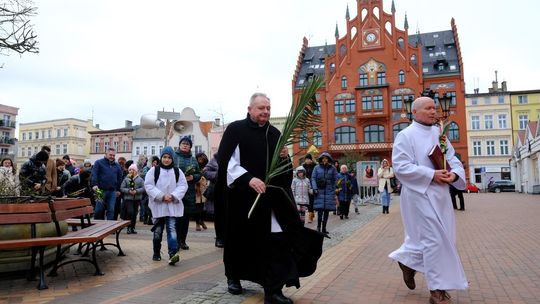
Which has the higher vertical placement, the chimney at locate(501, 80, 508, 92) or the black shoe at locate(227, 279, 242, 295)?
the chimney at locate(501, 80, 508, 92)

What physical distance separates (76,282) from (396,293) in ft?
13.2

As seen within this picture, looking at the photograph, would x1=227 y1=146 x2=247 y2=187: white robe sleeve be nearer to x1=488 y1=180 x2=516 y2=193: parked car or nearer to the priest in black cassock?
the priest in black cassock

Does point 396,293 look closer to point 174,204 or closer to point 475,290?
point 475,290

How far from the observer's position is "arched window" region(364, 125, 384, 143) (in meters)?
56.8

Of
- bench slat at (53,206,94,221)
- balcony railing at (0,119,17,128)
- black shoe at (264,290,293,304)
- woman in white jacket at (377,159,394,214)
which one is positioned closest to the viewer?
black shoe at (264,290,293,304)

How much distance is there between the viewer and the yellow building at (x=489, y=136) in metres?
65.5

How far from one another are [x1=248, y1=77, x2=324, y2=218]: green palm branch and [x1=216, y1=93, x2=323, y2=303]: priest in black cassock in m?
0.15

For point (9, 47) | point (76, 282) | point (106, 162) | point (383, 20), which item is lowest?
point (76, 282)

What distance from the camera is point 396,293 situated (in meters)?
5.12

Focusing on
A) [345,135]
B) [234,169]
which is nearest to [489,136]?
[345,135]

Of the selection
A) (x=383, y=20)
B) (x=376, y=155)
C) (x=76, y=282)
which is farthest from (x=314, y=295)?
(x=383, y=20)

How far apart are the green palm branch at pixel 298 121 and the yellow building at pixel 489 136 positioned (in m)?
65.0

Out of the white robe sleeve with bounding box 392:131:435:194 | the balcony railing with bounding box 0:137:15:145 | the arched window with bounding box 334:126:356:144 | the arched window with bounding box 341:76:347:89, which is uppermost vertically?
the arched window with bounding box 341:76:347:89

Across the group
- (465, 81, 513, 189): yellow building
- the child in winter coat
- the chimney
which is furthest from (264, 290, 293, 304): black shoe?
the chimney
